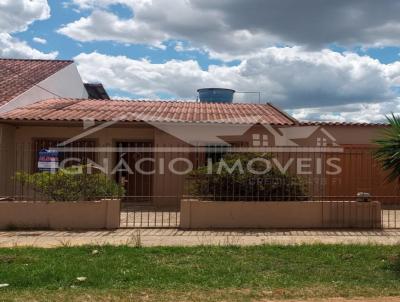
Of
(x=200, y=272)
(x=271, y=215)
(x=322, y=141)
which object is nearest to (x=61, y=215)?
(x=271, y=215)

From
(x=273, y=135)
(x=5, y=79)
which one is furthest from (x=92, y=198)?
(x=5, y=79)

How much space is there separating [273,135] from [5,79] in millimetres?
9693

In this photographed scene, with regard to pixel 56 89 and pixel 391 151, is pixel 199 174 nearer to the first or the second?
pixel 391 151

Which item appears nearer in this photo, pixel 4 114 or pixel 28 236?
pixel 28 236

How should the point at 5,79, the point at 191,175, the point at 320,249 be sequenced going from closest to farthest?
the point at 320,249 < the point at 191,175 < the point at 5,79

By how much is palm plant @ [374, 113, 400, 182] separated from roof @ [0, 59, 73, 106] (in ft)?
36.8

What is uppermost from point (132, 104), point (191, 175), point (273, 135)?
point (132, 104)

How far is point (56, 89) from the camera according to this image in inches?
792

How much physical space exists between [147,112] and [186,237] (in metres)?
7.40

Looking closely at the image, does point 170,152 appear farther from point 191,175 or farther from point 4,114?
point 4,114

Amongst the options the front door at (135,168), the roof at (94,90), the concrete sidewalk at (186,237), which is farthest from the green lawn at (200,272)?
the roof at (94,90)

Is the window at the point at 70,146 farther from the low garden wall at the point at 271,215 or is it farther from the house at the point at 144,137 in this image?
the low garden wall at the point at 271,215

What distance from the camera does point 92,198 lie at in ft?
36.0

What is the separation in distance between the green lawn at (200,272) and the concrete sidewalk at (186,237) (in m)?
0.69
